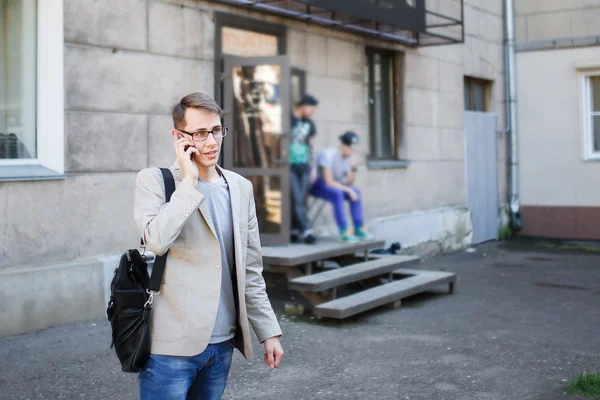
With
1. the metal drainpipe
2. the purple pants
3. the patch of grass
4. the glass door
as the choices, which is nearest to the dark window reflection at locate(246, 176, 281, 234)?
the glass door

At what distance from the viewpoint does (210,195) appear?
2711 millimetres

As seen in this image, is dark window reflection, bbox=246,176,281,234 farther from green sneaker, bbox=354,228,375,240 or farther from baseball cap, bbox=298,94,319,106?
green sneaker, bbox=354,228,375,240

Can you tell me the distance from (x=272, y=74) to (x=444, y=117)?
5116mm

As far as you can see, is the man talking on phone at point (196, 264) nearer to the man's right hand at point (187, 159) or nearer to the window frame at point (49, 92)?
the man's right hand at point (187, 159)

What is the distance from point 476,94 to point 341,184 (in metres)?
6.06

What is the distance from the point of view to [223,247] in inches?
107

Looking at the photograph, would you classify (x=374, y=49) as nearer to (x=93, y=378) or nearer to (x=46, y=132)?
(x=46, y=132)

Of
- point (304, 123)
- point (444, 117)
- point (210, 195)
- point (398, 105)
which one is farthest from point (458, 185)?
point (210, 195)

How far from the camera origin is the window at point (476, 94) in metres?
13.9

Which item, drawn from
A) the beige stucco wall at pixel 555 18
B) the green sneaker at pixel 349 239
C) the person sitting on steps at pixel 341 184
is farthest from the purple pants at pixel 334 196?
the beige stucco wall at pixel 555 18

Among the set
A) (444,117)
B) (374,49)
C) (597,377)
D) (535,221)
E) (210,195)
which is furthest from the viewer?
(535,221)

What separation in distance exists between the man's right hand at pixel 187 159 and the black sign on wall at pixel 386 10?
5874 millimetres

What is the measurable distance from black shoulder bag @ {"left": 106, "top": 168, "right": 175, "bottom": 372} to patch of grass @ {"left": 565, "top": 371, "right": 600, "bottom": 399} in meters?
3.40

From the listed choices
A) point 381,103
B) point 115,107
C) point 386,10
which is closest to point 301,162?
point 115,107
